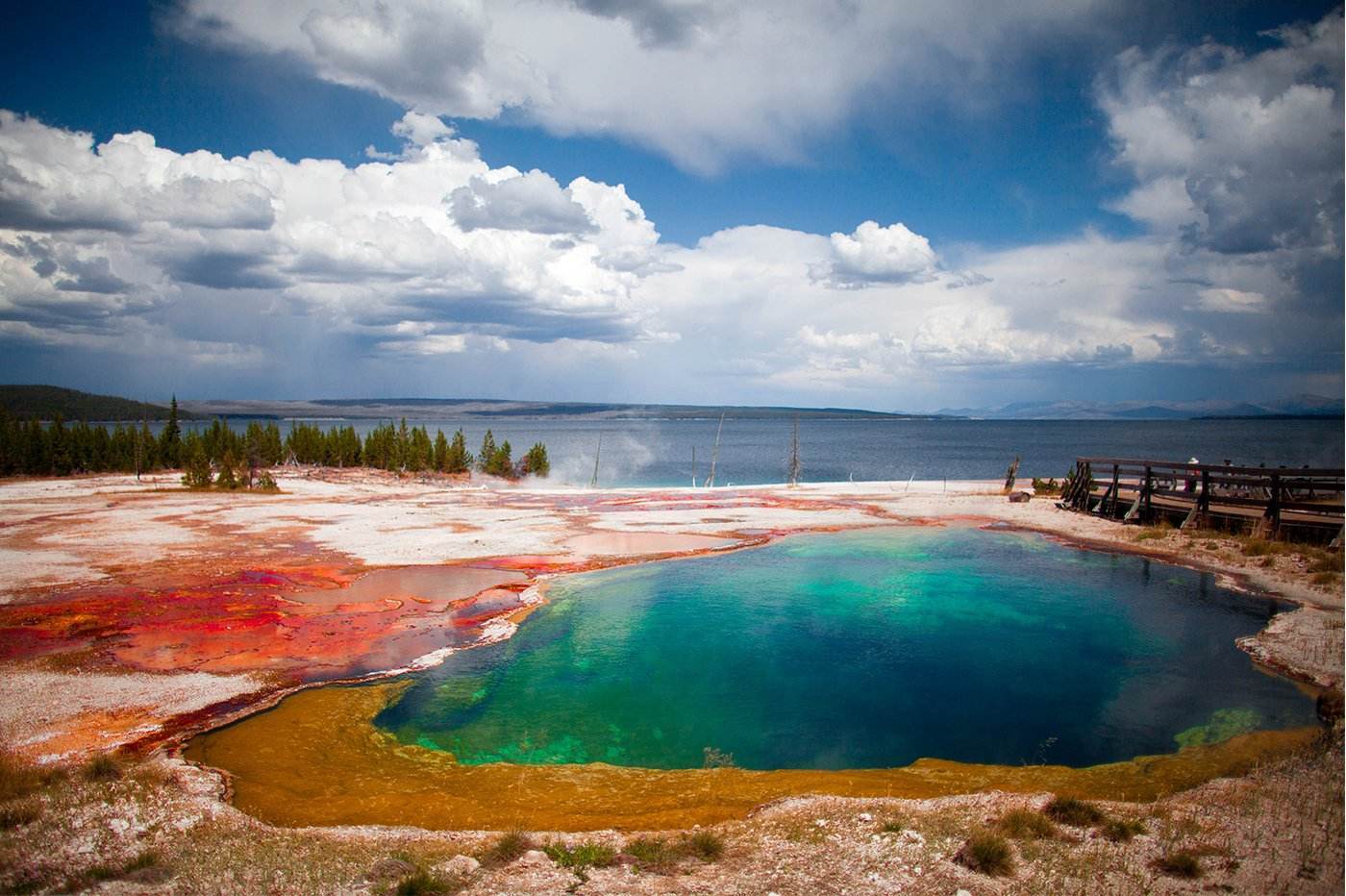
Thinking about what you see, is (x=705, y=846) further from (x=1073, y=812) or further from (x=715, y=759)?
(x=1073, y=812)

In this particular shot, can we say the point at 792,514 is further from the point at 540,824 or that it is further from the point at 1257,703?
the point at 540,824

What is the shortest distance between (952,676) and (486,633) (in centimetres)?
1055

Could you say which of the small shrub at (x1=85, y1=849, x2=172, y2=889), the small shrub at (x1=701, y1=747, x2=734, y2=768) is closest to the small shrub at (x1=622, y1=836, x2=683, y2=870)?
the small shrub at (x1=701, y1=747, x2=734, y2=768)

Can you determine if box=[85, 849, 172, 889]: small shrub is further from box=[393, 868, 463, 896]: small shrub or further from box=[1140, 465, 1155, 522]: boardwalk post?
box=[1140, 465, 1155, 522]: boardwalk post

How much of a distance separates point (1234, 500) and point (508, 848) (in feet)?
95.2

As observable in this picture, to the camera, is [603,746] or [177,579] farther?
[177,579]

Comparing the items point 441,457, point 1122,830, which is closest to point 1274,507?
point 1122,830

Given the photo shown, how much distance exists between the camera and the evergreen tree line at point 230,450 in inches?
2717

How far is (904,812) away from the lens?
8867 millimetres

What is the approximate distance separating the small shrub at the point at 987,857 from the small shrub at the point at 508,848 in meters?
4.54

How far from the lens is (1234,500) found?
26625mm

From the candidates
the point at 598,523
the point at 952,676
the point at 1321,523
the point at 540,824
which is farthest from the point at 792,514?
the point at 540,824

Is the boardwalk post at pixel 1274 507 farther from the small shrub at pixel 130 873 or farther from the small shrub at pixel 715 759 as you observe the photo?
the small shrub at pixel 130 873

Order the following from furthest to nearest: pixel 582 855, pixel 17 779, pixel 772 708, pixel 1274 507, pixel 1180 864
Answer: pixel 1274 507 < pixel 772 708 < pixel 17 779 < pixel 582 855 < pixel 1180 864
